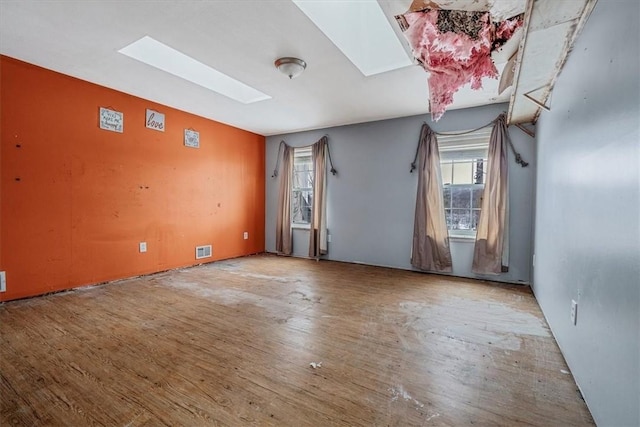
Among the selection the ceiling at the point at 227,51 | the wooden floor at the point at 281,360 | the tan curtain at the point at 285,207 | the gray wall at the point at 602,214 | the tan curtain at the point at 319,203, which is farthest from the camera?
the tan curtain at the point at 285,207

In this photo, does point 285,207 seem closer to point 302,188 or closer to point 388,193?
point 302,188

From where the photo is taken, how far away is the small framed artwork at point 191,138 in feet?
14.3

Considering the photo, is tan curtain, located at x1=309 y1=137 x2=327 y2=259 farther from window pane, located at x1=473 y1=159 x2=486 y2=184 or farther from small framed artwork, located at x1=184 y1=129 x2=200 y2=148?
window pane, located at x1=473 y1=159 x2=486 y2=184

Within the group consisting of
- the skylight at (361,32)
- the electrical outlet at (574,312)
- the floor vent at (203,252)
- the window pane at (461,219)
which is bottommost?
the floor vent at (203,252)

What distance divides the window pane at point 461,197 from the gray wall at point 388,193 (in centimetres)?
50

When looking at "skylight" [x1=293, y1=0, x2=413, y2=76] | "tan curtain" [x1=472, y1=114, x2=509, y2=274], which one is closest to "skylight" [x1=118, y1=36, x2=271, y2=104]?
"skylight" [x1=293, y1=0, x2=413, y2=76]

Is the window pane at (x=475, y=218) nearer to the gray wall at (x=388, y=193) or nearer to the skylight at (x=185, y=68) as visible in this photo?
the gray wall at (x=388, y=193)

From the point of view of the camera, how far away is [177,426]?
1317 mm

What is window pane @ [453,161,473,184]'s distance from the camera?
4.02 metres

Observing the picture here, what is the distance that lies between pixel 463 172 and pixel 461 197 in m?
0.34

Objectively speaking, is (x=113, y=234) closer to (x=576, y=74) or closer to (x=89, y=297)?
(x=89, y=297)

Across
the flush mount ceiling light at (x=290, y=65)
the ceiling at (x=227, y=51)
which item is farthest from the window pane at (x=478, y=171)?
the flush mount ceiling light at (x=290, y=65)

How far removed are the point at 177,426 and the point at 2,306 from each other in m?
2.65

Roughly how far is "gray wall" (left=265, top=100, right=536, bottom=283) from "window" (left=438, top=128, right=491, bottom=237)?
18 cm
